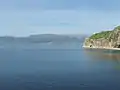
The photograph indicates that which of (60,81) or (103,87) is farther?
(60,81)

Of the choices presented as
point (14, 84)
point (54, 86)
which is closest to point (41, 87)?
point (54, 86)

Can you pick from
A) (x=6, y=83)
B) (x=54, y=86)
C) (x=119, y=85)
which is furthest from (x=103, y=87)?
(x=6, y=83)

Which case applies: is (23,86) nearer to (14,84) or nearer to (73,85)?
(14,84)

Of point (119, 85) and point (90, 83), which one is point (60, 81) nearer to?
point (90, 83)

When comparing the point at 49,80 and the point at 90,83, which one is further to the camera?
the point at 49,80

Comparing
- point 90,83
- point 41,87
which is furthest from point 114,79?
point 41,87

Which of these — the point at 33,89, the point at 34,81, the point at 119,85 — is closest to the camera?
the point at 33,89

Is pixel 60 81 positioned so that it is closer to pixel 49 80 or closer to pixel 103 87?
pixel 49 80

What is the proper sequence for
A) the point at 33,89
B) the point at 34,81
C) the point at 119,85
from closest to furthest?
the point at 33,89
the point at 119,85
the point at 34,81
